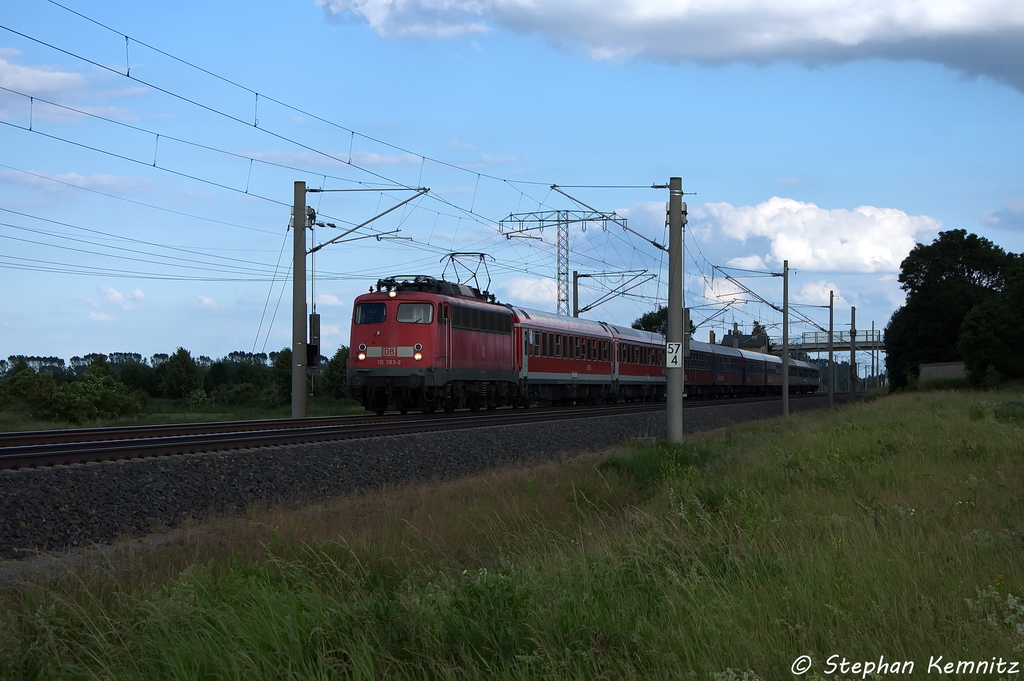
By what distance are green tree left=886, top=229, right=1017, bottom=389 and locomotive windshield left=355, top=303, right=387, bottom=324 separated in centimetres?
6645

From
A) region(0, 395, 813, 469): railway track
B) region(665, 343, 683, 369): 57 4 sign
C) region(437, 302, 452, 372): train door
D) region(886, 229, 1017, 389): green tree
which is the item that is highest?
region(886, 229, 1017, 389): green tree

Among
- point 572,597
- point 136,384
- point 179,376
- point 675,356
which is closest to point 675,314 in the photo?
point 675,356

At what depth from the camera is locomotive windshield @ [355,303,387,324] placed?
29031 mm

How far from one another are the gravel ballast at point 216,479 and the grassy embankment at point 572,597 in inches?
46.1

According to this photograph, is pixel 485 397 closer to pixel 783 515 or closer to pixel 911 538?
pixel 783 515

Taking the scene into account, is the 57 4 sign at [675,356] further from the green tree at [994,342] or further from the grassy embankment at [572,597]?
the green tree at [994,342]

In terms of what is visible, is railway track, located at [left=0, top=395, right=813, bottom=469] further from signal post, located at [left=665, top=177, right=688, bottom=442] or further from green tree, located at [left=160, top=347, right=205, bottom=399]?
green tree, located at [left=160, top=347, right=205, bottom=399]

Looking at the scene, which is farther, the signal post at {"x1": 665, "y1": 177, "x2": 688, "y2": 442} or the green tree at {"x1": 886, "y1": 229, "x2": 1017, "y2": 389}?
the green tree at {"x1": 886, "y1": 229, "x2": 1017, "y2": 389}

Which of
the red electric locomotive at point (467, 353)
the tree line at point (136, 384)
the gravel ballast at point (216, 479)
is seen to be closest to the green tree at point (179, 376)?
the tree line at point (136, 384)

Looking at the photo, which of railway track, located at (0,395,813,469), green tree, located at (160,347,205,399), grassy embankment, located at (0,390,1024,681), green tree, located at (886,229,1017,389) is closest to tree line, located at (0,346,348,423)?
green tree, located at (160,347,205,399)

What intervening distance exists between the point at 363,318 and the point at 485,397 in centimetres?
574

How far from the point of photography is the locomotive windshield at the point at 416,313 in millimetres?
28375

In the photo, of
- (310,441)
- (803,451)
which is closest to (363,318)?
(310,441)

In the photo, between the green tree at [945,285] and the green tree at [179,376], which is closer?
the green tree at [945,285]
